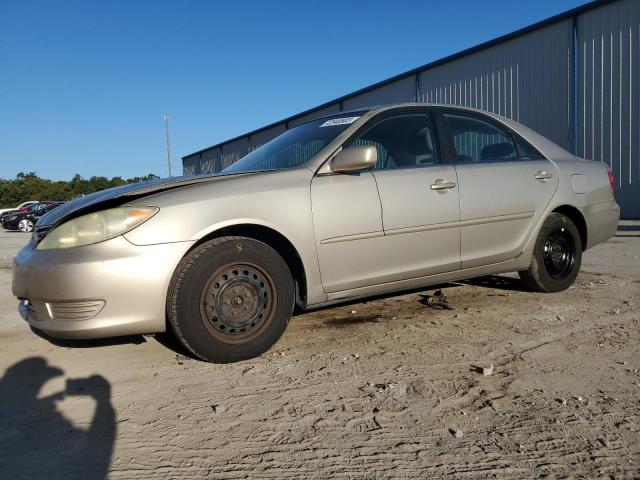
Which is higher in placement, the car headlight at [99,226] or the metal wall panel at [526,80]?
the metal wall panel at [526,80]

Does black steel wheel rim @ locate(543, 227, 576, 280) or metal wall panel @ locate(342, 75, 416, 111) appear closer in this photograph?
black steel wheel rim @ locate(543, 227, 576, 280)

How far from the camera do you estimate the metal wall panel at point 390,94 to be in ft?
60.3

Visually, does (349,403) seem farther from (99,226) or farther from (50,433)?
(99,226)

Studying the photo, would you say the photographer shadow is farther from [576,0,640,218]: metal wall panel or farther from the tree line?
the tree line

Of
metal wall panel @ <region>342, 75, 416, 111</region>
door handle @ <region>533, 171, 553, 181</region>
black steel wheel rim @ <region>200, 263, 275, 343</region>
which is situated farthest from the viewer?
metal wall panel @ <region>342, 75, 416, 111</region>

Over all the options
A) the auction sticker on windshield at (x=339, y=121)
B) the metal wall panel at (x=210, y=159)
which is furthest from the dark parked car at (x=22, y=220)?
the auction sticker on windshield at (x=339, y=121)

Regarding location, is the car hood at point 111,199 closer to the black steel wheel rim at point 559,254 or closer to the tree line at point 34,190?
the black steel wheel rim at point 559,254

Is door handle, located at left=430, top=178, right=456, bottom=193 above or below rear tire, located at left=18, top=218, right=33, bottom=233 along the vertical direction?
above

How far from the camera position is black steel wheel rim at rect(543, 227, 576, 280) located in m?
4.40

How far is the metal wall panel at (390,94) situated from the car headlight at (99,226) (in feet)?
54.4

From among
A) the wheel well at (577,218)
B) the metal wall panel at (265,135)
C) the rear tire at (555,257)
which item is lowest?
the rear tire at (555,257)

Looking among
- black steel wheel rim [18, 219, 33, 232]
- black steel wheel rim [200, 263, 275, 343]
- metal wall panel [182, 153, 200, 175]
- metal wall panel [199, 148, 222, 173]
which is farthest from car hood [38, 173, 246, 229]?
metal wall panel [182, 153, 200, 175]

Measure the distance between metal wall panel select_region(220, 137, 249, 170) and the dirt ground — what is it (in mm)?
27616

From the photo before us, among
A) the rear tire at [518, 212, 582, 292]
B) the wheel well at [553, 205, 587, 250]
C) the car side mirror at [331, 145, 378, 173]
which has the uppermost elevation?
the car side mirror at [331, 145, 378, 173]
